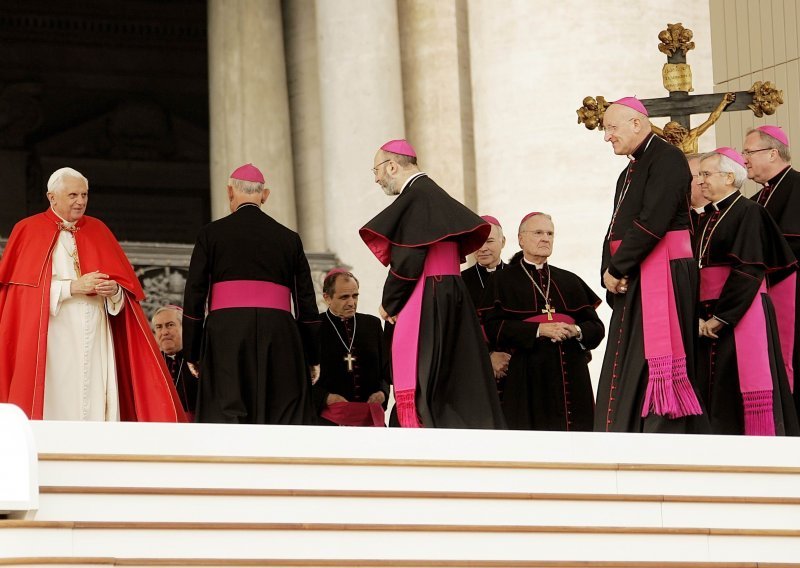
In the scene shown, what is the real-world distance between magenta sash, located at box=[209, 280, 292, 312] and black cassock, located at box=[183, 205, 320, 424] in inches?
0.8

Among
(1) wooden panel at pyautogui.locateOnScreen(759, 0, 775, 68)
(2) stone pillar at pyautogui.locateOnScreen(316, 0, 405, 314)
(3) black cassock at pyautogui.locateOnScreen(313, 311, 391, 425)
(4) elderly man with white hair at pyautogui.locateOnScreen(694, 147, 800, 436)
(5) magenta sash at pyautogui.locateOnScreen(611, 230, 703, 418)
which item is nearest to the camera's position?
(5) magenta sash at pyautogui.locateOnScreen(611, 230, 703, 418)

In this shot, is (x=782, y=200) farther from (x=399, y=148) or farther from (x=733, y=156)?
(x=399, y=148)

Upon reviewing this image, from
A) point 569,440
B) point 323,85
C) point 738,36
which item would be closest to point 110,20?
point 323,85

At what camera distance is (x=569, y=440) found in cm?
655

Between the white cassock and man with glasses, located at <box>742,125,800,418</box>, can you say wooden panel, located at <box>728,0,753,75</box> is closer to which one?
man with glasses, located at <box>742,125,800,418</box>

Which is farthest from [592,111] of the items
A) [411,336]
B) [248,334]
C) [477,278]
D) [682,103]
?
[248,334]

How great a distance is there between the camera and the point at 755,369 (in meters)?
7.89

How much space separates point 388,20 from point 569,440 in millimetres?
5614

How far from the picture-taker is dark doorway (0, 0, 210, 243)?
15.5 m

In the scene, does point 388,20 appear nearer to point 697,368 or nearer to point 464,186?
point 464,186

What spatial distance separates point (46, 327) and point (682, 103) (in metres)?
3.37

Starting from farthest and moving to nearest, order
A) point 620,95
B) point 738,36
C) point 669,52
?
point 738,36
point 620,95
point 669,52

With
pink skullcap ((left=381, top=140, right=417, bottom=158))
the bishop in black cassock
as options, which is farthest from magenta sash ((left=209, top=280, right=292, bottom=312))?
pink skullcap ((left=381, top=140, right=417, bottom=158))

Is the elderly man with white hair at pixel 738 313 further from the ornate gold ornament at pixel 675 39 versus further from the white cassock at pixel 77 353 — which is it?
the white cassock at pixel 77 353
